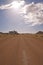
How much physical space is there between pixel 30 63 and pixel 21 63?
1.36 ft

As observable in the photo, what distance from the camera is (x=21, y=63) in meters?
8.05

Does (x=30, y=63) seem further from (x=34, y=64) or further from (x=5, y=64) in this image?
(x=5, y=64)

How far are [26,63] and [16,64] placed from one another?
53 cm

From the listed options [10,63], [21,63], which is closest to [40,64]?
[21,63]

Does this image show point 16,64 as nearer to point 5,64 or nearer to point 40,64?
point 5,64

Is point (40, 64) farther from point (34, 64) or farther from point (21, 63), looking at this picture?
point (21, 63)

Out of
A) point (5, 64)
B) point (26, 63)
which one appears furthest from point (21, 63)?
point (5, 64)

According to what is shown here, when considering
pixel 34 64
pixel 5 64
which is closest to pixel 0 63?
pixel 5 64

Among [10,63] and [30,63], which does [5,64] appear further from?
[30,63]

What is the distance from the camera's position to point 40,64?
26.1ft

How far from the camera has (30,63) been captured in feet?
26.6

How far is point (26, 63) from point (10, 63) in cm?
73

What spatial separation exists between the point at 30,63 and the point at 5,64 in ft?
3.83

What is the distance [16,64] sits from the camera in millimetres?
7801
